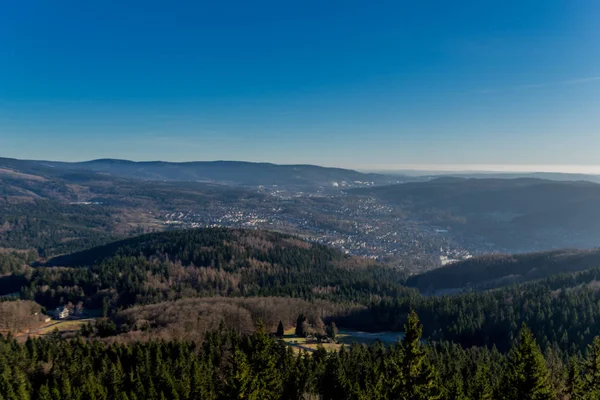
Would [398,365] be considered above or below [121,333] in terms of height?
above

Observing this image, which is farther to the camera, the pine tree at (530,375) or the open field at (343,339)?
the open field at (343,339)

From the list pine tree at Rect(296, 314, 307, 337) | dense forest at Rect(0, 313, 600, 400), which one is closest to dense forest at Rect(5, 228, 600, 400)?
dense forest at Rect(0, 313, 600, 400)

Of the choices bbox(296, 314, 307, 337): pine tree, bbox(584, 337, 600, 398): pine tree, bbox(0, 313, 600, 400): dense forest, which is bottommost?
bbox(296, 314, 307, 337): pine tree

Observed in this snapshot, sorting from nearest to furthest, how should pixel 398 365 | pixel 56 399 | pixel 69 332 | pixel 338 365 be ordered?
pixel 398 365, pixel 56 399, pixel 338 365, pixel 69 332

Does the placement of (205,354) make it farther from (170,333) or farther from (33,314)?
(33,314)

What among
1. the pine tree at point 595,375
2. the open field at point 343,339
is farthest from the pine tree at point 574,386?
the open field at point 343,339

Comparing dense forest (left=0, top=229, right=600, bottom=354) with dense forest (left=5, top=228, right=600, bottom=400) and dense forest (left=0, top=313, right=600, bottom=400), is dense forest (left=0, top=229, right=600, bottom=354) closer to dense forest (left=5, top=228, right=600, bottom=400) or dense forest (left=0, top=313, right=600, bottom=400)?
dense forest (left=5, top=228, right=600, bottom=400)

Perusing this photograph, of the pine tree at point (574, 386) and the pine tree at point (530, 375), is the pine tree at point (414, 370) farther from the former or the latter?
the pine tree at point (574, 386)

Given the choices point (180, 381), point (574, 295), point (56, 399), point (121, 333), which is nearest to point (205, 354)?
point (180, 381)
